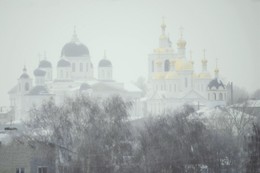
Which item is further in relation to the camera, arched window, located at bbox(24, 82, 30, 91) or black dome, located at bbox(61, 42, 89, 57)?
black dome, located at bbox(61, 42, 89, 57)

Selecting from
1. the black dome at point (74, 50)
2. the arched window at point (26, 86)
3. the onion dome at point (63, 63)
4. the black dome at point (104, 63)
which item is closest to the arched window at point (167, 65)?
the black dome at point (104, 63)

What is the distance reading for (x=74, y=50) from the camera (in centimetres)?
17588

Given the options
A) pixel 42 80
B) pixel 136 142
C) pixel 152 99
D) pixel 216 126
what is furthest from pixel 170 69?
pixel 136 142

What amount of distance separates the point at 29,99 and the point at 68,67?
10.8m

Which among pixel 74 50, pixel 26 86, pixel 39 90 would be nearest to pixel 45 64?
pixel 74 50

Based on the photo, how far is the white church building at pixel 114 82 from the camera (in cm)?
15700

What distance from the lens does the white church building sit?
6181 inches

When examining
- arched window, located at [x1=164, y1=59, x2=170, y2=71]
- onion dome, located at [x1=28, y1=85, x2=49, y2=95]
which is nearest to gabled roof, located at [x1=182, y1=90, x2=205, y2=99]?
arched window, located at [x1=164, y1=59, x2=170, y2=71]

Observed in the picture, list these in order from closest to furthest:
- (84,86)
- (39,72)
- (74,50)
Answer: (84,86) < (39,72) < (74,50)

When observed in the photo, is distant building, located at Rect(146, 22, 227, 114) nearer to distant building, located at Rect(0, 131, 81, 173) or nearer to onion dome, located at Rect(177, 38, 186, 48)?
onion dome, located at Rect(177, 38, 186, 48)

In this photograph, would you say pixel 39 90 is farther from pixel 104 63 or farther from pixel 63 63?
pixel 104 63

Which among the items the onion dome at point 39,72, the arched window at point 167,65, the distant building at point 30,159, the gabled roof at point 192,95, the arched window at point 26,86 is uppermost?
the arched window at point 167,65

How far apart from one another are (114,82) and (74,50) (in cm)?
858

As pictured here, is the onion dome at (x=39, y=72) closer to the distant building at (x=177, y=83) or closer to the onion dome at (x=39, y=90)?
the onion dome at (x=39, y=90)
